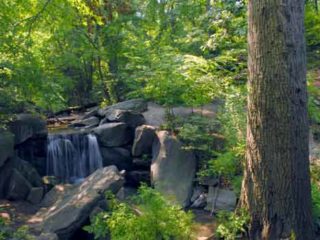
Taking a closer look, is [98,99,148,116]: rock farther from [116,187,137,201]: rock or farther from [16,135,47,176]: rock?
[116,187,137,201]: rock

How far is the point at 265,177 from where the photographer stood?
4508 millimetres

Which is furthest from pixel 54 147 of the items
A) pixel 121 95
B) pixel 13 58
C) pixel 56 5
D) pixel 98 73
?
pixel 98 73

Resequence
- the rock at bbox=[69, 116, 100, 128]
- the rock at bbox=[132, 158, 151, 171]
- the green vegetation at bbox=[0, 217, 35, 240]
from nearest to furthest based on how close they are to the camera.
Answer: the green vegetation at bbox=[0, 217, 35, 240] → the rock at bbox=[132, 158, 151, 171] → the rock at bbox=[69, 116, 100, 128]

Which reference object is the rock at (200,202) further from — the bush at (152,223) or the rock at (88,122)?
the rock at (88,122)

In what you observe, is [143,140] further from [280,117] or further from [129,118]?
[280,117]

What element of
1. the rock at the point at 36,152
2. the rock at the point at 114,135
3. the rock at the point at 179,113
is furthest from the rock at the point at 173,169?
the rock at the point at 36,152

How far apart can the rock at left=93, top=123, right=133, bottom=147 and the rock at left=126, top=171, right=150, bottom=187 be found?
31.5 inches

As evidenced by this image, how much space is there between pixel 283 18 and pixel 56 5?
497cm

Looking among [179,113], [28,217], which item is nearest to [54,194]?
[28,217]

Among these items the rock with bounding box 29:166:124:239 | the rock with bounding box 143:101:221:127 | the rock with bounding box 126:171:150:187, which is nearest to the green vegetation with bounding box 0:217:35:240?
the rock with bounding box 29:166:124:239

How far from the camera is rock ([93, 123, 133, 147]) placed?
29.5 feet

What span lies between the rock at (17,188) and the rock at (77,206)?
3.45ft

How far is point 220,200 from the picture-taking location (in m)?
6.46

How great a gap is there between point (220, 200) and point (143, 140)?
2477mm
